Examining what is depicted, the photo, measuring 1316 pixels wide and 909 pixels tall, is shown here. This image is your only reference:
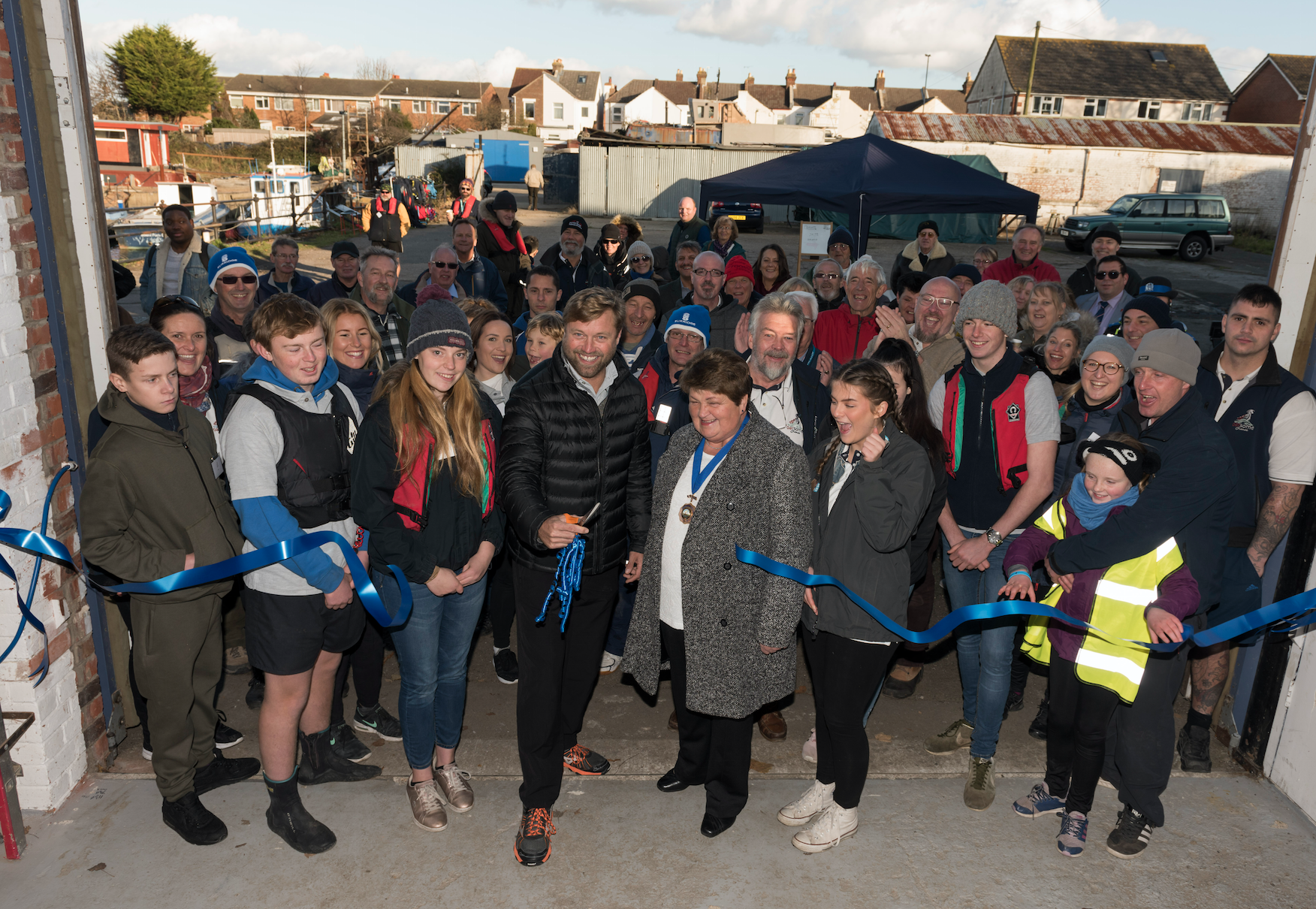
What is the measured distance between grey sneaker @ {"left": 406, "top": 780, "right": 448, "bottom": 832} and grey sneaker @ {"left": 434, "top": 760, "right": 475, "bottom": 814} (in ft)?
0.16

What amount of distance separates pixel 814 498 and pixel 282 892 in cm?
251

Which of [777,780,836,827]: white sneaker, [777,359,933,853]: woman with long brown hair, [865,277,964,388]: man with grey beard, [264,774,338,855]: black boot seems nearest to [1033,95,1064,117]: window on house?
[865,277,964,388]: man with grey beard

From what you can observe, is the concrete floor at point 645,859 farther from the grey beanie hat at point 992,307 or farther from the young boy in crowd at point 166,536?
the grey beanie hat at point 992,307

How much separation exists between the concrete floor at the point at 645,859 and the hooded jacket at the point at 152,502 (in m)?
1.04

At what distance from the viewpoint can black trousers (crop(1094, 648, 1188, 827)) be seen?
3186mm

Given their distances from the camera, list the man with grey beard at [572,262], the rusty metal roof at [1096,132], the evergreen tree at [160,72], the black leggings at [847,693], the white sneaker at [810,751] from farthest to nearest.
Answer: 1. the evergreen tree at [160,72]
2. the rusty metal roof at [1096,132]
3. the man with grey beard at [572,262]
4. the white sneaker at [810,751]
5. the black leggings at [847,693]

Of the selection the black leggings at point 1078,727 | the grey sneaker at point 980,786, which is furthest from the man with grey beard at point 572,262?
the black leggings at point 1078,727

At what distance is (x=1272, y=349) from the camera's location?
12.0 feet

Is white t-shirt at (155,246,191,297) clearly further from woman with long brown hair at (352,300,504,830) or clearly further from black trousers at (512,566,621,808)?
black trousers at (512,566,621,808)

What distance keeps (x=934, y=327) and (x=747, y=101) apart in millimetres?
75976

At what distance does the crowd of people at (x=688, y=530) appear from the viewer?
302 cm

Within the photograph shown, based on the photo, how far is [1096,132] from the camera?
31.6m

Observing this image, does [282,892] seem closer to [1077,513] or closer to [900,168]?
[1077,513]

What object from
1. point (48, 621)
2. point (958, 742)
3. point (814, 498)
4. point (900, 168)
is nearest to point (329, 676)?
point (48, 621)
